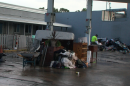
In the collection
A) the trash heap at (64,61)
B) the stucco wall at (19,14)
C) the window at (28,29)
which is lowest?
the trash heap at (64,61)

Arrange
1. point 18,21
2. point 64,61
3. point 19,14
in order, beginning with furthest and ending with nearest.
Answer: point 19,14 < point 18,21 < point 64,61

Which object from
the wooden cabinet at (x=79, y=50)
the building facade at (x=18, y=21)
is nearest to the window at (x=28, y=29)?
the building facade at (x=18, y=21)

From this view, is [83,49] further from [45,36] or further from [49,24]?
[49,24]

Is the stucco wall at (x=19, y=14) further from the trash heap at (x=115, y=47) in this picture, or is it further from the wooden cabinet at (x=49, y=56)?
the wooden cabinet at (x=49, y=56)

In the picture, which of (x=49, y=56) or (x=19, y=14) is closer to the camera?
(x=49, y=56)

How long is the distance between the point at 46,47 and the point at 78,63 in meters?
2.07

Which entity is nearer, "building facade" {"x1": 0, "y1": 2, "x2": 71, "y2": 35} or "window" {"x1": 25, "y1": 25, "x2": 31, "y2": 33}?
"building facade" {"x1": 0, "y1": 2, "x2": 71, "y2": 35}

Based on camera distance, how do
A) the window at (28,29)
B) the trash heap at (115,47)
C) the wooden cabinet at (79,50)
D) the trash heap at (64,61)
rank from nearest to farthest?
the trash heap at (64,61)
the wooden cabinet at (79,50)
the trash heap at (115,47)
the window at (28,29)

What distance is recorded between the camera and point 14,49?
70.3 feet

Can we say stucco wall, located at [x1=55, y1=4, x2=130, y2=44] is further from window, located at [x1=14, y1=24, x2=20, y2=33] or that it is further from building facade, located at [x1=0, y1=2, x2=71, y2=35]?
window, located at [x1=14, y1=24, x2=20, y2=33]

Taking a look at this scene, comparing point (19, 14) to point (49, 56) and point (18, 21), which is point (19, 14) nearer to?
point (18, 21)

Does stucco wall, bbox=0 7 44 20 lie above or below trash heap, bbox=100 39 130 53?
above

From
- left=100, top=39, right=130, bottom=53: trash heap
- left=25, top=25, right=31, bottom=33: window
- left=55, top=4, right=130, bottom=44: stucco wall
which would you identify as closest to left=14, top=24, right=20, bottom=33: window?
left=25, top=25, right=31, bottom=33: window

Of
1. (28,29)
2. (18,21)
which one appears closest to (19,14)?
(28,29)
